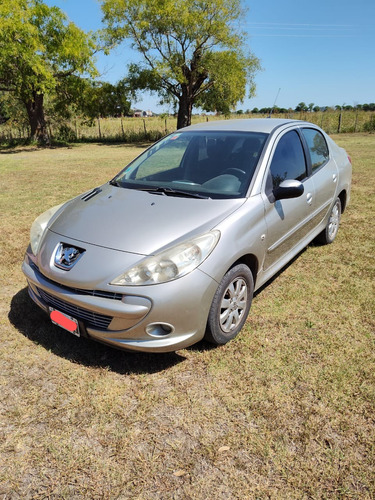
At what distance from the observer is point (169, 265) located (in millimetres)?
2486

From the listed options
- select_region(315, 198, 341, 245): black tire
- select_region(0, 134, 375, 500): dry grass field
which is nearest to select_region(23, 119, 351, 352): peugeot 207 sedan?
select_region(0, 134, 375, 500): dry grass field

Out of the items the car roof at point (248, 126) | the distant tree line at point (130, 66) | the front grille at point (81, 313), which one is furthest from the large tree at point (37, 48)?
the front grille at point (81, 313)

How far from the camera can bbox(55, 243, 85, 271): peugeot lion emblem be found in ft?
8.69

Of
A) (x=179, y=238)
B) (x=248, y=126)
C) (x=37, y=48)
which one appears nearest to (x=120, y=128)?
(x=37, y=48)

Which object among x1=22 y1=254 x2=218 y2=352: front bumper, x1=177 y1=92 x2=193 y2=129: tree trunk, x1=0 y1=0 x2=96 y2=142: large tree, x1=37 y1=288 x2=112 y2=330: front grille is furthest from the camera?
x1=177 y1=92 x2=193 y2=129: tree trunk

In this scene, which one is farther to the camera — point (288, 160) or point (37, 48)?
point (37, 48)

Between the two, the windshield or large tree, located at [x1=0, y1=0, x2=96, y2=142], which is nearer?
the windshield

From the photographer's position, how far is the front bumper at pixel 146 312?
240cm

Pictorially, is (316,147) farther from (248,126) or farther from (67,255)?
(67,255)

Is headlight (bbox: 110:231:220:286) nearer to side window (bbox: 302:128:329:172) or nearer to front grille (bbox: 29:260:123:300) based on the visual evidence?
front grille (bbox: 29:260:123:300)

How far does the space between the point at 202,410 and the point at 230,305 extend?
0.81 metres

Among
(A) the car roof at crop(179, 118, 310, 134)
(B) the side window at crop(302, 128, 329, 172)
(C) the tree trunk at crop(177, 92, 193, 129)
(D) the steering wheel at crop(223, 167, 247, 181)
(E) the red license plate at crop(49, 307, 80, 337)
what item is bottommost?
(E) the red license plate at crop(49, 307, 80, 337)

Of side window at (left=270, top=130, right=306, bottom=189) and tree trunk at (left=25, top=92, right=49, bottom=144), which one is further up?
tree trunk at (left=25, top=92, right=49, bottom=144)

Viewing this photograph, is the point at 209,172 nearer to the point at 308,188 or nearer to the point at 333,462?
the point at 308,188
